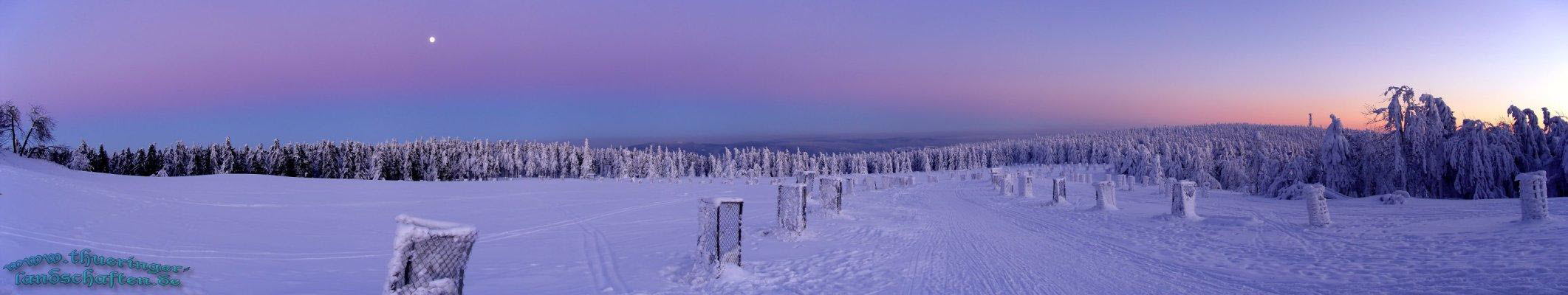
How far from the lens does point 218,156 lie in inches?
2638

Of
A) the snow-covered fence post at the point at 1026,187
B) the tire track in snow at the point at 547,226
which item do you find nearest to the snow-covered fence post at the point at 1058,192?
the snow-covered fence post at the point at 1026,187

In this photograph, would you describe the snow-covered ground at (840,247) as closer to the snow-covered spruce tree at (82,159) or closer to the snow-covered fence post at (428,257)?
the snow-covered fence post at (428,257)

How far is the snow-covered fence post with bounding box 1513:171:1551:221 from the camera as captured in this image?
1127 cm

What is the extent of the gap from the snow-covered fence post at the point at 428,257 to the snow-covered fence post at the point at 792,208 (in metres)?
8.61

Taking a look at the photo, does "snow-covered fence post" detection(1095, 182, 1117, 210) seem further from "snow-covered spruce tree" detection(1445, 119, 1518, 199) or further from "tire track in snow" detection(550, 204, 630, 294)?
"snow-covered spruce tree" detection(1445, 119, 1518, 199)

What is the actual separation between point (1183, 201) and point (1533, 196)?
5.83 meters

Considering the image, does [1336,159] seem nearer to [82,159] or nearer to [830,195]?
[830,195]

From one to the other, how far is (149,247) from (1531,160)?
4456 cm

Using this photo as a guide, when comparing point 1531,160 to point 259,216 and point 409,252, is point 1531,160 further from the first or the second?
point 259,216

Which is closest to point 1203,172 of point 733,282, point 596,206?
point 596,206

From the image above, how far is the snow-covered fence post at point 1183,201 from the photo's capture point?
52.6 feet

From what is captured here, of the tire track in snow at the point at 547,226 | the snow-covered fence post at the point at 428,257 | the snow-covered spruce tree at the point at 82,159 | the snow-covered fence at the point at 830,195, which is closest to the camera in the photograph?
the snow-covered fence post at the point at 428,257

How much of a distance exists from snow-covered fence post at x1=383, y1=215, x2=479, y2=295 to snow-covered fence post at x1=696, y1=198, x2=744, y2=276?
427cm

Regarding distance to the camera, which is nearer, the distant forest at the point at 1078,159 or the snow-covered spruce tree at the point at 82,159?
the distant forest at the point at 1078,159
